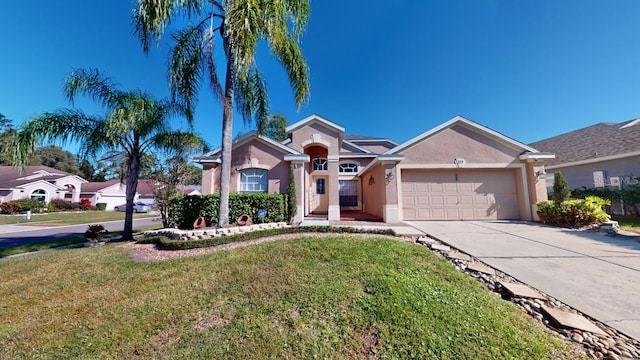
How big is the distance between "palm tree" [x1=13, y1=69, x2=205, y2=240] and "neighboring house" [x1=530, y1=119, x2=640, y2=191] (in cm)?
2258

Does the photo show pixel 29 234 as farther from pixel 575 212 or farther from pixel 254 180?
pixel 575 212

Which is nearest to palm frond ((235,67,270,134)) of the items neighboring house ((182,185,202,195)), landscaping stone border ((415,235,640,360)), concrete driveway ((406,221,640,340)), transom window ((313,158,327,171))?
neighboring house ((182,185,202,195))

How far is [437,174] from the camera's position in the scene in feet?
38.2

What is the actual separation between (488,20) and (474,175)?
7.33 metres

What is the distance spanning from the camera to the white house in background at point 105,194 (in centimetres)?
3206

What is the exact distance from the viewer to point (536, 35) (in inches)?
396

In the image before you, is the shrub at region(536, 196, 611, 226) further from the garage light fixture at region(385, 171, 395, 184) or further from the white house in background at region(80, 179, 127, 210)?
the white house in background at region(80, 179, 127, 210)

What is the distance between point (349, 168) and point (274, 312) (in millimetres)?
15040

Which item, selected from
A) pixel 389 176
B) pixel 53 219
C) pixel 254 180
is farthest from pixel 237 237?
pixel 53 219

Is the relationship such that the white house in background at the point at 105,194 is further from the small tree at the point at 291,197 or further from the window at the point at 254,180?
the small tree at the point at 291,197

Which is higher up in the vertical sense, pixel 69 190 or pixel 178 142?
pixel 178 142

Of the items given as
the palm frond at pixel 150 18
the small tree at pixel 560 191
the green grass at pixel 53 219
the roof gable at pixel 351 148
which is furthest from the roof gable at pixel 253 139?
the green grass at pixel 53 219

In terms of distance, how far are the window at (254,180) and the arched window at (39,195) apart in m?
34.3

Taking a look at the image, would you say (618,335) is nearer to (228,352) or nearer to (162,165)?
(228,352)
